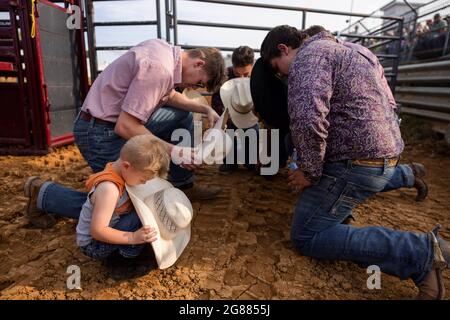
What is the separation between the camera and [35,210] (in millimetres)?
1967

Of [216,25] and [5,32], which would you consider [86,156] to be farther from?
[216,25]

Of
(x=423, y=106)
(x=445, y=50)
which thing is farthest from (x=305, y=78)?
(x=445, y=50)

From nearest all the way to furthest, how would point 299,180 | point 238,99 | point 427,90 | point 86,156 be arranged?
point 299,180
point 86,156
point 238,99
point 427,90

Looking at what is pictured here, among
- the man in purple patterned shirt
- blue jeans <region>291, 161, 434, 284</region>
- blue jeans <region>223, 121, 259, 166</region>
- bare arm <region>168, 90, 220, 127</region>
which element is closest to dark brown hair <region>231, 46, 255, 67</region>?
blue jeans <region>223, 121, 259, 166</region>

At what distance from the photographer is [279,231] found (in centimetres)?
204

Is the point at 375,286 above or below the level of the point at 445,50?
below

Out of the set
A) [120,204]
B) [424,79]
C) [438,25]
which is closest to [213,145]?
[120,204]

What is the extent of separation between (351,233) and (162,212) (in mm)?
886

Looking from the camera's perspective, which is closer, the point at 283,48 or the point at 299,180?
the point at 299,180

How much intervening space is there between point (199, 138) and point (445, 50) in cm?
554

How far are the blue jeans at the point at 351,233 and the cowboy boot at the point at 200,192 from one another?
0.86m

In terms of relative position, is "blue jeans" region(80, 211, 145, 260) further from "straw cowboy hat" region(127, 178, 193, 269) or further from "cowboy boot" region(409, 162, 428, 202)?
"cowboy boot" region(409, 162, 428, 202)

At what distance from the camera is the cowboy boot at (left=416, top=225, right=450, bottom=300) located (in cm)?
138

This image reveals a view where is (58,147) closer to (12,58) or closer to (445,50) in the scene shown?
(12,58)
